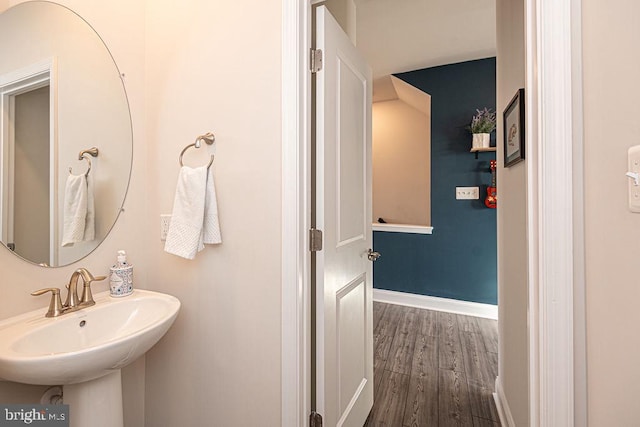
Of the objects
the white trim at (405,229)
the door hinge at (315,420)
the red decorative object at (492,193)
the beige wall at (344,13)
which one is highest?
the beige wall at (344,13)

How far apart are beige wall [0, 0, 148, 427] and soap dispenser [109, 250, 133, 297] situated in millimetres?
97

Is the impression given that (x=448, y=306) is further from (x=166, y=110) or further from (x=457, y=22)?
(x=166, y=110)

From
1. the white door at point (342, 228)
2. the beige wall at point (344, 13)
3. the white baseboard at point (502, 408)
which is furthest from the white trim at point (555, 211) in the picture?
the beige wall at point (344, 13)

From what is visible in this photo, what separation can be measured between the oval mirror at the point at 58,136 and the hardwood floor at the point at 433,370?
1820 millimetres

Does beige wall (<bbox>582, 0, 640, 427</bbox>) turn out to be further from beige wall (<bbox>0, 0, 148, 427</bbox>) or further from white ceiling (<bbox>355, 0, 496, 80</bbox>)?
white ceiling (<bbox>355, 0, 496, 80</bbox>)

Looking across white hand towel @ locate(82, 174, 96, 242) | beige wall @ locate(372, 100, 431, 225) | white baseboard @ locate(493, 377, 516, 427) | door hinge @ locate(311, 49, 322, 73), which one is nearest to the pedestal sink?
white hand towel @ locate(82, 174, 96, 242)

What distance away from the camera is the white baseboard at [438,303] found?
3463 mm

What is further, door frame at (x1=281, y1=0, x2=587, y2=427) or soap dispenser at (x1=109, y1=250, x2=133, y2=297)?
soap dispenser at (x1=109, y1=250, x2=133, y2=297)

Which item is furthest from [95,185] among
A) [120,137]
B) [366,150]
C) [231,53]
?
[366,150]

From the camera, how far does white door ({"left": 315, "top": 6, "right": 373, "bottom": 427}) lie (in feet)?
4.38

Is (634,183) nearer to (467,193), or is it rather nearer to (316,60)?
(316,60)

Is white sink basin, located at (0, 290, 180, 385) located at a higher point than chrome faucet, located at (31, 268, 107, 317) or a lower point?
Answer: lower

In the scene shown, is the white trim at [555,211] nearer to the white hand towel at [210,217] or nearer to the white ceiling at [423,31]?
the white hand towel at [210,217]

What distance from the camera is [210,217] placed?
1.32 metres
